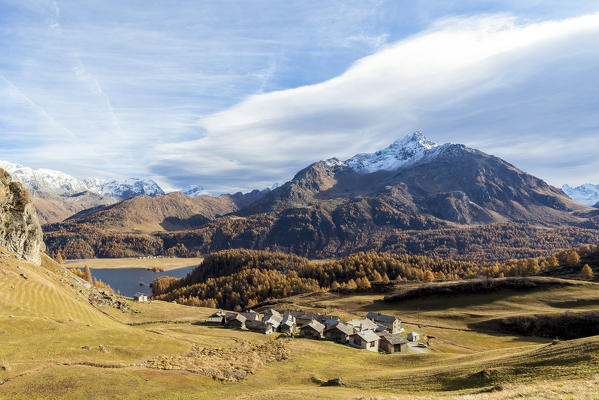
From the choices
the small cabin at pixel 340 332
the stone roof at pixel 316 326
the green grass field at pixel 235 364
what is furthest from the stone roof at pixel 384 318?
the stone roof at pixel 316 326

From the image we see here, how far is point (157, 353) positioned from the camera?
59094 millimetres

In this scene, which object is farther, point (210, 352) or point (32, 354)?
point (210, 352)

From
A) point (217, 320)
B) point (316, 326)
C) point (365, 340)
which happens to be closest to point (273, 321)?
point (316, 326)

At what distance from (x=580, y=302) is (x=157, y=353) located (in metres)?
135

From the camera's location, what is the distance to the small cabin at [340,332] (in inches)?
3536

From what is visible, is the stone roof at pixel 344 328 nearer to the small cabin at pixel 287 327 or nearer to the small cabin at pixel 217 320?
the small cabin at pixel 287 327

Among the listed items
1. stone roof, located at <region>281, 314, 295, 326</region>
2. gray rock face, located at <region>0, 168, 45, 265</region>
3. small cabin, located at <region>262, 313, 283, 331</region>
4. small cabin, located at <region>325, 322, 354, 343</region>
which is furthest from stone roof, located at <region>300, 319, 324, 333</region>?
gray rock face, located at <region>0, 168, 45, 265</region>

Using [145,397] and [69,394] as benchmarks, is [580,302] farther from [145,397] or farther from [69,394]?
[69,394]

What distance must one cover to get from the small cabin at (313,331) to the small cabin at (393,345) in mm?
16654

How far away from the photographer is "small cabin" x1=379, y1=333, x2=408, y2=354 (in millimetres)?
84812

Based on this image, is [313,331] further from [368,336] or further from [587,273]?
[587,273]

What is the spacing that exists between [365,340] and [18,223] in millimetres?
123218

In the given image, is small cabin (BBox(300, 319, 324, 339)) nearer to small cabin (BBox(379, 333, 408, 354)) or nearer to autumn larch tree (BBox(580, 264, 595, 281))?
small cabin (BBox(379, 333, 408, 354))

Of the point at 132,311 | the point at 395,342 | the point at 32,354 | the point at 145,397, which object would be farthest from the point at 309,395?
the point at 132,311
